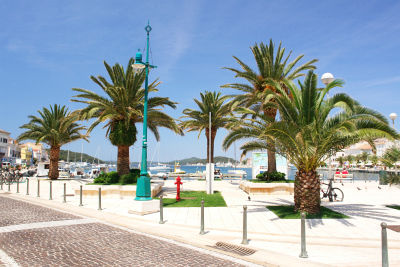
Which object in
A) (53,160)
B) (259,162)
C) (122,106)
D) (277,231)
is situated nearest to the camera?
(277,231)

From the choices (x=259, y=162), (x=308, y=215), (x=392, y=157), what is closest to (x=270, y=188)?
(x=308, y=215)

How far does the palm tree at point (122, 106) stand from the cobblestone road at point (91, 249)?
8346 mm

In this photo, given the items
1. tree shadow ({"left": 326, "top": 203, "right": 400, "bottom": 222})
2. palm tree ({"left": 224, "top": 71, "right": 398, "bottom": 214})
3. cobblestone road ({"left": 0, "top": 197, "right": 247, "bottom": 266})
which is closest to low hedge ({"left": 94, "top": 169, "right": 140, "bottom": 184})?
cobblestone road ({"left": 0, "top": 197, "right": 247, "bottom": 266})

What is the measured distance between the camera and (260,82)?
19.7 meters

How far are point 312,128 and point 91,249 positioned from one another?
7744 millimetres

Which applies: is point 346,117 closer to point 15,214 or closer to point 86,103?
point 15,214

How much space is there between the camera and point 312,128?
9867 millimetres

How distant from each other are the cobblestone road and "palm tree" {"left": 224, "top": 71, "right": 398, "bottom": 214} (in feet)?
17.1

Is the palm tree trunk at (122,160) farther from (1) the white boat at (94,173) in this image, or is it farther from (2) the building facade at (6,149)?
(2) the building facade at (6,149)

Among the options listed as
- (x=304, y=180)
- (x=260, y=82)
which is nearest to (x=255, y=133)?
(x=304, y=180)

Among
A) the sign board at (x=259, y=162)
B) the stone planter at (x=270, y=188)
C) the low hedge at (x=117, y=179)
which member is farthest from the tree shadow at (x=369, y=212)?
the sign board at (x=259, y=162)

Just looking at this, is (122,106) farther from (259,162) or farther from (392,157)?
(392,157)

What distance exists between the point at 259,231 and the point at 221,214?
2.84 meters

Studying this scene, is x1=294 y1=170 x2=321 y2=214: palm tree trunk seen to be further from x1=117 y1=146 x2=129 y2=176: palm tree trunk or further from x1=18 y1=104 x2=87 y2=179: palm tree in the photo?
x1=18 y1=104 x2=87 y2=179: palm tree
